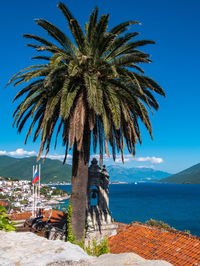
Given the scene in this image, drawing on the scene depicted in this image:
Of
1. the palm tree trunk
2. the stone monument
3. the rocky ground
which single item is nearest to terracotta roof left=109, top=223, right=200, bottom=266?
the stone monument

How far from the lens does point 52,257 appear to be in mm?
2184

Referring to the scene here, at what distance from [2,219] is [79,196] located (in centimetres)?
759

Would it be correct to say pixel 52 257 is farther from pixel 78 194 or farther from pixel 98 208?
pixel 98 208

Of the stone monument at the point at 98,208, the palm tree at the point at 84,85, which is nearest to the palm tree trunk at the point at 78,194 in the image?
the palm tree at the point at 84,85

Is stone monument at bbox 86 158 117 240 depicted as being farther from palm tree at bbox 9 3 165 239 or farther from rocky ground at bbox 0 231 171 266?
rocky ground at bbox 0 231 171 266

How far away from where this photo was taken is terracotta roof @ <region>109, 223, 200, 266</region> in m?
11.6

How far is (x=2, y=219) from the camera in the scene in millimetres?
4180

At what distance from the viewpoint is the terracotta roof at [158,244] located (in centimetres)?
1164

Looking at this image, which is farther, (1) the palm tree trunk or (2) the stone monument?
(2) the stone monument

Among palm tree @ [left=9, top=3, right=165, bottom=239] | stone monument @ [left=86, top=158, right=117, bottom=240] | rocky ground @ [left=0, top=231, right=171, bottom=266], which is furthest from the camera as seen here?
stone monument @ [left=86, top=158, right=117, bottom=240]

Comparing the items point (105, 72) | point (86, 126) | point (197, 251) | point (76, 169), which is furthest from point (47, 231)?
point (105, 72)

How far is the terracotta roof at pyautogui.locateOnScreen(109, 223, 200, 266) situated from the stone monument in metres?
1.03

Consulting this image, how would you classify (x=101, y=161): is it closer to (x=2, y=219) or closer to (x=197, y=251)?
(x=197, y=251)

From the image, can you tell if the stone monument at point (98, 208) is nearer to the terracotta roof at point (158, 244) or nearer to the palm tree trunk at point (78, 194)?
the terracotta roof at point (158, 244)
